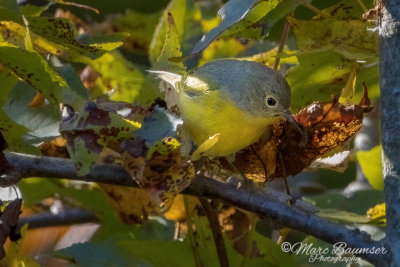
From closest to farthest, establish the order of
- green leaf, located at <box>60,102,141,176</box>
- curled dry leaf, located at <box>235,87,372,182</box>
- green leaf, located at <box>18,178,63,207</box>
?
green leaf, located at <box>60,102,141,176</box>
curled dry leaf, located at <box>235,87,372,182</box>
green leaf, located at <box>18,178,63,207</box>

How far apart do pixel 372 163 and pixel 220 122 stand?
1.14 ft

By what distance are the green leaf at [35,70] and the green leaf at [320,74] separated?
0.37 meters

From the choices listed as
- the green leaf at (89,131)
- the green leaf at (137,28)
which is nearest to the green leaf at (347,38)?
the green leaf at (89,131)

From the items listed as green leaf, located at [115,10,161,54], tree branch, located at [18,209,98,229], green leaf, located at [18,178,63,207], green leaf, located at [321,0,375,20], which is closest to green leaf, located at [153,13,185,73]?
green leaf, located at [321,0,375,20]

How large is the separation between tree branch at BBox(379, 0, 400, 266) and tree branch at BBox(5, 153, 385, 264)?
0.11ft

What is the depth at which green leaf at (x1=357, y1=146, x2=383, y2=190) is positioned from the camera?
1198 millimetres

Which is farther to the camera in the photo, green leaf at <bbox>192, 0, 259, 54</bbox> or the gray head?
the gray head

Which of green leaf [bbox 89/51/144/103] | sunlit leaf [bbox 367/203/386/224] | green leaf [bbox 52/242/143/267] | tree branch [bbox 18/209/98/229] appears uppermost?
green leaf [bbox 89/51/144/103]

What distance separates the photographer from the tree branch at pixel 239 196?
0.82 meters

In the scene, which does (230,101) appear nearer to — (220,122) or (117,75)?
(220,122)

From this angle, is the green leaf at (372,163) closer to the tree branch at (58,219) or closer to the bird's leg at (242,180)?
the bird's leg at (242,180)

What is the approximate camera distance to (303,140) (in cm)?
86

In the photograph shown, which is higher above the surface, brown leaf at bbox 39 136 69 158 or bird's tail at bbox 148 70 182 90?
bird's tail at bbox 148 70 182 90

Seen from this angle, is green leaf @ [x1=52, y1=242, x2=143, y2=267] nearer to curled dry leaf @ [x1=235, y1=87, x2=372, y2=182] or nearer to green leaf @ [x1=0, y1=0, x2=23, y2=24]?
curled dry leaf @ [x1=235, y1=87, x2=372, y2=182]
